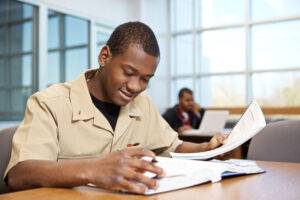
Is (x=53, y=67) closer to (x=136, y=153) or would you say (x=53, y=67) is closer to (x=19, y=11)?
(x=19, y=11)

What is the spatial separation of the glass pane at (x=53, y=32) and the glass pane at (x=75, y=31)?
156mm

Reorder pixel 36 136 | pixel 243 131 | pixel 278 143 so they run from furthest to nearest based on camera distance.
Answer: pixel 278 143 → pixel 243 131 → pixel 36 136

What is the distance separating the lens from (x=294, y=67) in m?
5.79

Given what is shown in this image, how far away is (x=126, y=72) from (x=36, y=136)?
1.13 feet

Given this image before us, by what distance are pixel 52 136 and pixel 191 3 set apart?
5960 millimetres

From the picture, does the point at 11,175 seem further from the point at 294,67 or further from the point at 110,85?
the point at 294,67

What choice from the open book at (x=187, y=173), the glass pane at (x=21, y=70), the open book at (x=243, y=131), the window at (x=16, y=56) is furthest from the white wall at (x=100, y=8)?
the open book at (x=187, y=173)

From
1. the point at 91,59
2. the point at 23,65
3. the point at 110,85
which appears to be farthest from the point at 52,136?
the point at 91,59

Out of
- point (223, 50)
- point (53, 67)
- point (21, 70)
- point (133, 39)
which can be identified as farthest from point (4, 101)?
point (223, 50)

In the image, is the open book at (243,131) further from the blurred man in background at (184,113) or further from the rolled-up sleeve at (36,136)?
the blurred man in background at (184,113)

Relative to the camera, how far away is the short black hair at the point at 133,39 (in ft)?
4.05

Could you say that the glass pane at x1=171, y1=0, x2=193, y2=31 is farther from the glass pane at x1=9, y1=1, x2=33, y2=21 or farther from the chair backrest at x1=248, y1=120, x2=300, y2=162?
the chair backrest at x1=248, y1=120, x2=300, y2=162

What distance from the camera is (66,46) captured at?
16.1 feet

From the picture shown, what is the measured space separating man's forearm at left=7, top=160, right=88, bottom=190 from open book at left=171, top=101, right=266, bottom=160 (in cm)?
40
